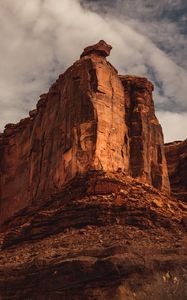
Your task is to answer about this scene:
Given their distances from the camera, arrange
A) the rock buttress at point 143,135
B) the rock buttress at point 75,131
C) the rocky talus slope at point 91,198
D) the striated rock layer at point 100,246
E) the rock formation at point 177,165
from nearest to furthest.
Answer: the striated rock layer at point 100,246, the rocky talus slope at point 91,198, the rock buttress at point 75,131, the rock buttress at point 143,135, the rock formation at point 177,165

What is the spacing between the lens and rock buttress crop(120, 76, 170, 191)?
60.6 metres

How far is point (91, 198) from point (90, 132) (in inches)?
242

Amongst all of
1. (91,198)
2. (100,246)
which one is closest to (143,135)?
(91,198)

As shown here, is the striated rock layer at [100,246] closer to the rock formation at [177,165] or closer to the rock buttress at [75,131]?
the rock buttress at [75,131]

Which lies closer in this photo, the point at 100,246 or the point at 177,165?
the point at 100,246

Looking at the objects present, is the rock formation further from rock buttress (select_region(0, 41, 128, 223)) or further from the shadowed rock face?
rock buttress (select_region(0, 41, 128, 223))

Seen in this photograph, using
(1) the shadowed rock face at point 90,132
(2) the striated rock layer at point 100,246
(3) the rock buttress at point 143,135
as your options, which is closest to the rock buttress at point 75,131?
(1) the shadowed rock face at point 90,132

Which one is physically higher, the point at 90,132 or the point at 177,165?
the point at 177,165

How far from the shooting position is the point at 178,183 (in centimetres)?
7844

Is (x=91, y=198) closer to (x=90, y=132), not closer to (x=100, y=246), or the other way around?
(x=100, y=246)

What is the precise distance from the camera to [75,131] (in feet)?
191

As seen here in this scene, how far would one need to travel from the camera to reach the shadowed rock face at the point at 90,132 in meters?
57.4

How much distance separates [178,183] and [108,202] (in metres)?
27.5

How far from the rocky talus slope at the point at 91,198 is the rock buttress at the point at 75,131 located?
70 millimetres
